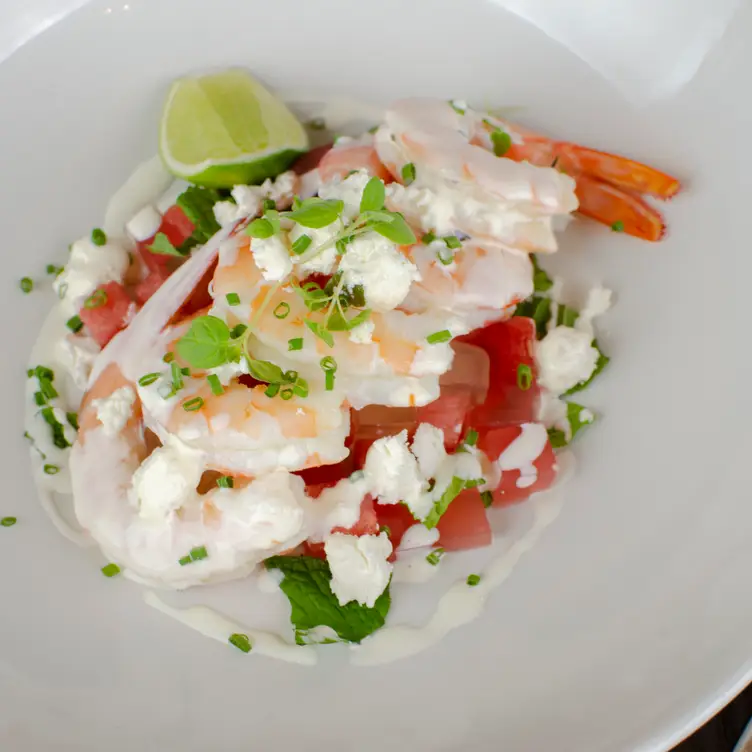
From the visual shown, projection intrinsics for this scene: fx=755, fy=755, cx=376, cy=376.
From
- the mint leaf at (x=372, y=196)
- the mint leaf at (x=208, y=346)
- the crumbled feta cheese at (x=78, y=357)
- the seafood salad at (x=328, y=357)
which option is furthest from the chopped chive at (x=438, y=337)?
the crumbled feta cheese at (x=78, y=357)

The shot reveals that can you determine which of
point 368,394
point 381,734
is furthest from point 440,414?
point 381,734

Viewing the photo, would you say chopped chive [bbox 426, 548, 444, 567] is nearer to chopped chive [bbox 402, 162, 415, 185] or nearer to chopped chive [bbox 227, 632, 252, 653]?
chopped chive [bbox 227, 632, 252, 653]

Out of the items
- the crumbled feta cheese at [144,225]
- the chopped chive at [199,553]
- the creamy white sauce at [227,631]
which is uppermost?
the crumbled feta cheese at [144,225]

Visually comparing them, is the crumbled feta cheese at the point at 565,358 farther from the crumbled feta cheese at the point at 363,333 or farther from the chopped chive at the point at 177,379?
the chopped chive at the point at 177,379

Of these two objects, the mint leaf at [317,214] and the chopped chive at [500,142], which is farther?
the chopped chive at [500,142]

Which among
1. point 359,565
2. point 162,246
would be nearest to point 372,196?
point 162,246

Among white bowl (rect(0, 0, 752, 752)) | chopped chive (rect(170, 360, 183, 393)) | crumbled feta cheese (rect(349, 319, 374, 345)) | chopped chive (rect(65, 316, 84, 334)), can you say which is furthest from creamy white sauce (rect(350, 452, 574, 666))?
chopped chive (rect(65, 316, 84, 334))
